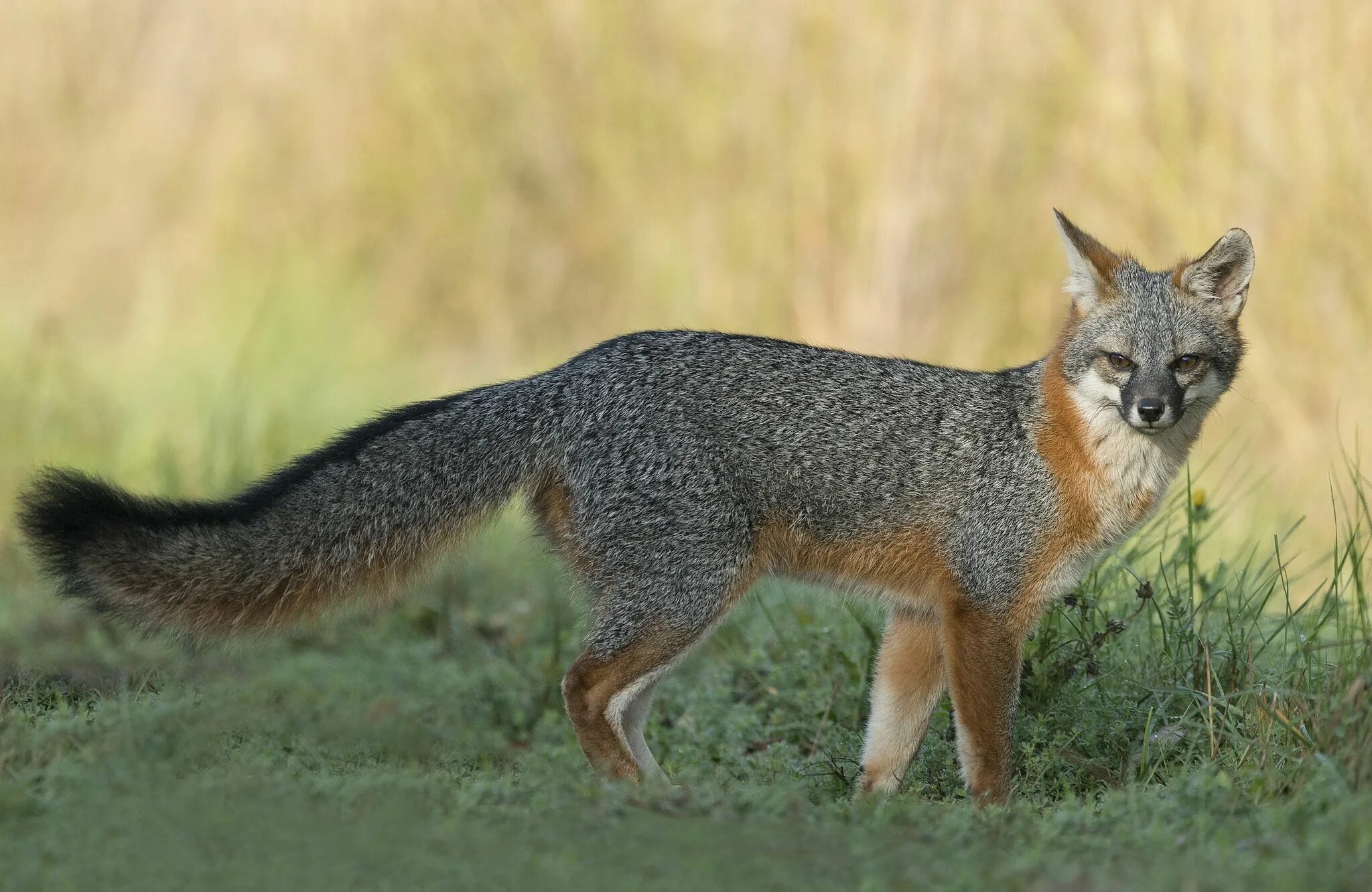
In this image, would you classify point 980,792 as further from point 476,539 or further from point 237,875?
point 237,875

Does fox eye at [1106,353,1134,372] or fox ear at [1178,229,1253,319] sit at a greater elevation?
fox ear at [1178,229,1253,319]

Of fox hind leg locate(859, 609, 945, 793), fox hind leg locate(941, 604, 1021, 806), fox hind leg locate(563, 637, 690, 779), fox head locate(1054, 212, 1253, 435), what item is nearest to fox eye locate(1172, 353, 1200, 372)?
fox head locate(1054, 212, 1253, 435)

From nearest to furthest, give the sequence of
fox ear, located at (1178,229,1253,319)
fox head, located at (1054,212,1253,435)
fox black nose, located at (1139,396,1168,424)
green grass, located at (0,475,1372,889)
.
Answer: green grass, located at (0,475,1372,889) < fox black nose, located at (1139,396,1168,424) < fox head, located at (1054,212,1253,435) < fox ear, located at (1178,229,1253,319)

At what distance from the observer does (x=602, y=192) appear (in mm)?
12086

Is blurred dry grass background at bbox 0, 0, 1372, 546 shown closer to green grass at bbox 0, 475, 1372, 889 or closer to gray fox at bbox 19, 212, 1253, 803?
green grass at bbox 0, 475, 1372, 889

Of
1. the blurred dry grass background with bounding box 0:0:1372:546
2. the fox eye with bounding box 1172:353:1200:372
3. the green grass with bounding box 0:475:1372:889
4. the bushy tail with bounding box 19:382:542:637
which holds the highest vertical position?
the blurred dry grass background with bounding box 0:0:1372:546

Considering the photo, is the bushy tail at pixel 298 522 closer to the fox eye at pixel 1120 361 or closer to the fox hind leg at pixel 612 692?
the fox hind leg at pixel 612 692

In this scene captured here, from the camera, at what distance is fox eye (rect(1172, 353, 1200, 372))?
500cm

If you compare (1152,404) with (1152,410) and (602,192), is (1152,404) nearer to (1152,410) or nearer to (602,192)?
(1152,410)

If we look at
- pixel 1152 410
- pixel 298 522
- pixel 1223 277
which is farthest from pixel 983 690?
pixel 298 522

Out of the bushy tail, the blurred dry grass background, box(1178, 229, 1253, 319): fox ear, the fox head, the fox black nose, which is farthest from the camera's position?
the blurred dry grass background

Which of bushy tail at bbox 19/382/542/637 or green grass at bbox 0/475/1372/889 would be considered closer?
green grass at bbox 0/475/1372/889

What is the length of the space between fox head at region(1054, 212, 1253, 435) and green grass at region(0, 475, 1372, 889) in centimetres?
62

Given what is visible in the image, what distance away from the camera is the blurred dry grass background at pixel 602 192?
904 centimetres
